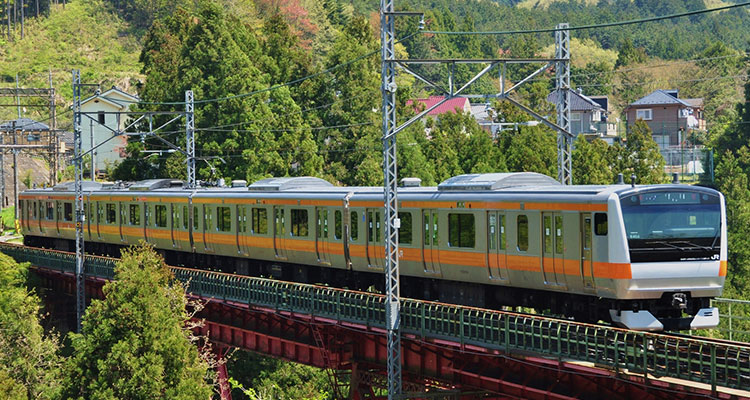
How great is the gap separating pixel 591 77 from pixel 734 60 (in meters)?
13.9

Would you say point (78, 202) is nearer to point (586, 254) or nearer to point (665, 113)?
point (586, 254)

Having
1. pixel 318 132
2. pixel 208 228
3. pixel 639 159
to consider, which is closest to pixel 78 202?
pixel 208 228

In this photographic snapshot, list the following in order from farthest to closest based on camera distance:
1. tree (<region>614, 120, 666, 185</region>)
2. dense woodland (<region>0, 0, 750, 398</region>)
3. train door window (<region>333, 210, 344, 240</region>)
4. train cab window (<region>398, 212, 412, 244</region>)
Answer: dense woodland (<region>0, 0, 750, 398</region>) < tree (<region>614, 120, 666, 185</region>) < train door window (<region>333, 210, 344, 240</region>) < train cab window (<region>398, 212, 412, 244</region>)

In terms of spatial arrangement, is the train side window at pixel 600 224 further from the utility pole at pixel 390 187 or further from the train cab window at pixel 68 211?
the train cab window at pixel 68 211

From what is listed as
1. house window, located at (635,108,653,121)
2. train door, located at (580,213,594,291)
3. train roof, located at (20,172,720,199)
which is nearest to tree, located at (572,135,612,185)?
train roof, located at (20,172,720,199)

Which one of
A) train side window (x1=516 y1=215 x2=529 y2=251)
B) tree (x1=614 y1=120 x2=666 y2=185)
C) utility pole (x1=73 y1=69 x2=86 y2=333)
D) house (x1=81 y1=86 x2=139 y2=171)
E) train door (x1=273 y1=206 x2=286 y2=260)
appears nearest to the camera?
train side window (x1=516 y1=215 x2=529 y2=251)

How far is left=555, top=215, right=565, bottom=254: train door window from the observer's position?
2259cm

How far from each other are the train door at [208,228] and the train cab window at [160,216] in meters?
3.27

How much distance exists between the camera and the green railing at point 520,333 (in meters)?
17.8

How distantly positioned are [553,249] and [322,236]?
32.2 feet

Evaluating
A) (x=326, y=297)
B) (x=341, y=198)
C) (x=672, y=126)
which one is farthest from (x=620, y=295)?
(x=672, y=126)

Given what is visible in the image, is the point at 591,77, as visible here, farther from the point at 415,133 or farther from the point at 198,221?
the point at 198,221

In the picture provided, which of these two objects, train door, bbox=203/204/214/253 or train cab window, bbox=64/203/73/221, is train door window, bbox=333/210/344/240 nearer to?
train door, bbox=203/204/214/253

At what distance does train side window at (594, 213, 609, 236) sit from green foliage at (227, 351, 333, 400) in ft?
89.2
